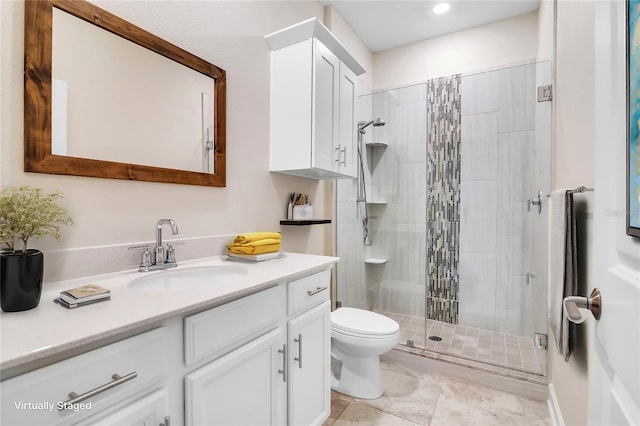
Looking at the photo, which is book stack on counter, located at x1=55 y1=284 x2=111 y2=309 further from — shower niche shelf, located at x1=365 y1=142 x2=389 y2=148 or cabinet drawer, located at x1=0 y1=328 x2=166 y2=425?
shower niche shelf, located at x1=365 y1=142 x2=389 y2=148

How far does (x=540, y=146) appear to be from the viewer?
2.27 metres

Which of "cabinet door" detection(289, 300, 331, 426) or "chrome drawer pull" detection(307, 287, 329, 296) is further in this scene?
"chrome drawer pull" detection(307, 287, 329, 296)

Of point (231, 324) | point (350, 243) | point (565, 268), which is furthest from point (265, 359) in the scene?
point (350, 243)

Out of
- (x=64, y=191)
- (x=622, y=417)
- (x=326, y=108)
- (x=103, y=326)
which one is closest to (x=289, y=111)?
(x=326, y=108)

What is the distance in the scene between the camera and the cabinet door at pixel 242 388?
0.87m

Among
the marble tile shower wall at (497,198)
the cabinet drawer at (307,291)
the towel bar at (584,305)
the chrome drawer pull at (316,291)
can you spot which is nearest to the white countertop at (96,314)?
the cabinet drawer at (307,291)

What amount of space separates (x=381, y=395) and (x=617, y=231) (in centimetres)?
178

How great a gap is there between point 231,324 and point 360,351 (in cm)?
113

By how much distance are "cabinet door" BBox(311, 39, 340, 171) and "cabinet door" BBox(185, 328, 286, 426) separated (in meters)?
1.05

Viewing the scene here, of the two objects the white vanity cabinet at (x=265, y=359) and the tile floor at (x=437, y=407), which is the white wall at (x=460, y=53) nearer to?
the white vanity cabinet at (x=265, y=359)

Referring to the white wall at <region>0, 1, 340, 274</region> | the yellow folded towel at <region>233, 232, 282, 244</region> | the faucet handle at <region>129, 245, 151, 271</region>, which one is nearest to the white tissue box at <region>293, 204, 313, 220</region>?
the white wall at <region>0, 1, 340, 274</region>

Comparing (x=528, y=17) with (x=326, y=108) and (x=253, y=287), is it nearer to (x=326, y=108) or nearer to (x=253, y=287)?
(x=326, y=108)

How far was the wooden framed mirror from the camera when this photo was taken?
3.18 feet

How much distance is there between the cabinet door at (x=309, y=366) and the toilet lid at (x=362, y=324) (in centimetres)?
37
